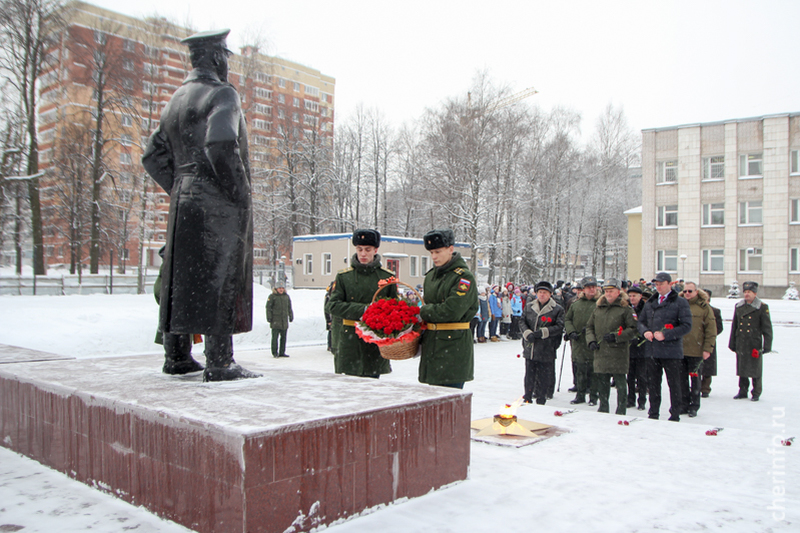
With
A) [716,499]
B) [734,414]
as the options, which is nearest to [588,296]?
[734,414]

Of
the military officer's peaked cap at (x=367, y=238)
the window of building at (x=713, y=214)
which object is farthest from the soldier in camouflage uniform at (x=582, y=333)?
the window of building at (x=713, y=214)

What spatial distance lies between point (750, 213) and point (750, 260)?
287 cm

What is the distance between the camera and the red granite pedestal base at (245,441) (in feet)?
9.21

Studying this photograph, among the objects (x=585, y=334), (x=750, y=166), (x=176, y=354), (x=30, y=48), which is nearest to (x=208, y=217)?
(x=176, y=354)

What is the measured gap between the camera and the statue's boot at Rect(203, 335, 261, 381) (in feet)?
13.9

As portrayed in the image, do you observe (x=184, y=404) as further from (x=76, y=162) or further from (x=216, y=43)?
(x=76, y=162)

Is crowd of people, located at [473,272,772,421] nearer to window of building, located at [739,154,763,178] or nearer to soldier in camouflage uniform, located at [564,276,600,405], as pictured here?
soldier in camouflage uniform, located at [564,276,600,405]

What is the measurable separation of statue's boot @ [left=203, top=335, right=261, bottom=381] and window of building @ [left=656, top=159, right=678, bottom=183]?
128ft

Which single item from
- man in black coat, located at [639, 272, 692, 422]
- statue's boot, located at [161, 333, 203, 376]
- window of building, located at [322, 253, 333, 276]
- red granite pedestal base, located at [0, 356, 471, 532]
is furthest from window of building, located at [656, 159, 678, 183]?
statue's boot, located at [161, 333, 203, 376]

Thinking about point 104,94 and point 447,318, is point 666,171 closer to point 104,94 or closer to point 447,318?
point 104,94

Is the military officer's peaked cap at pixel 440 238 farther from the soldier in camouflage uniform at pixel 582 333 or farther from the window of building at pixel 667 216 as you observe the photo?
the window of building at pixel 667 216

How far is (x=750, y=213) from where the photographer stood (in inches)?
1425

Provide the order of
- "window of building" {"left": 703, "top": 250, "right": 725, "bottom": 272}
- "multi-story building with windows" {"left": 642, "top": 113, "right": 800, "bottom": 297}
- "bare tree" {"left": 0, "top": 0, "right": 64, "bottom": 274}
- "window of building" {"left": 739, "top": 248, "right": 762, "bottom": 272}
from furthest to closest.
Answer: "window of building" {"left": 703, "top": 250, "right": 725, "bottom": 272} < "window of building" {"left": 739, "top": 248, "right": 762, "bottom": 272} < "multi-story building with windows" {"left": 642, "top": 113, "right": 800, "bottom": 297} < "bare tree" {"left": 0, "top": 0, "right": 64, "bottom": 274}

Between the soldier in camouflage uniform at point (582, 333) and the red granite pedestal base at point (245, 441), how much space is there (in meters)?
5.51
